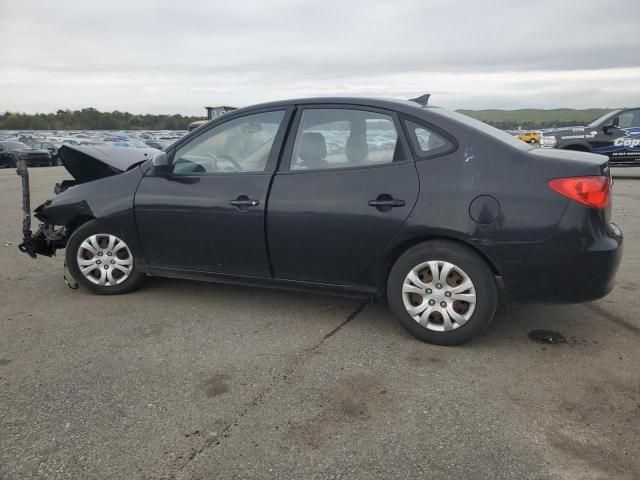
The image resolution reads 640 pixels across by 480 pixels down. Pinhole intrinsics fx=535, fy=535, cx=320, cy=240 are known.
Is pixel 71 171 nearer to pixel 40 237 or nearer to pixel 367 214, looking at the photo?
pixel 40 237

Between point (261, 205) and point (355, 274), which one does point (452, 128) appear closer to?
point (355, 274)

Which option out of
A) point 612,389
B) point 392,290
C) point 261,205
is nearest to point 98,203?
point 261,205

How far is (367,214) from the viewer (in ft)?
11.6

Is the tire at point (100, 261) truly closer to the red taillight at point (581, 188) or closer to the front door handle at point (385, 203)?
the front door handle at point (385, 203)

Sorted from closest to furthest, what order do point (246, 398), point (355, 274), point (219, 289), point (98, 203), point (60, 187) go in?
point (246, 398) → point (355, 274) → point (98, 203) → point (219, 289) → point (60, 187)

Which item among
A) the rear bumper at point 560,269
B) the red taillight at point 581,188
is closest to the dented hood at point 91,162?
the rear bumper at point 560,269

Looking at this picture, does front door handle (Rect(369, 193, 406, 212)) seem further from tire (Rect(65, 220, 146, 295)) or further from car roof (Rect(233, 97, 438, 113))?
tire (Rect(65, 220, 146, 295))

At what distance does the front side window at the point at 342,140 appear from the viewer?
3.64 meters

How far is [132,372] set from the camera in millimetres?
3207

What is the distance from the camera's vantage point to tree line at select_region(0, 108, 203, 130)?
9850 centimetres

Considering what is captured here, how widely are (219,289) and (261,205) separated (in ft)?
4.23

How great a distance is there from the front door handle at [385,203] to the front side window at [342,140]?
0.85ft

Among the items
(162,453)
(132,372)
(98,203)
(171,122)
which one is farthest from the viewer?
(171,122)

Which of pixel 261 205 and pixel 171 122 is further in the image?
pixel 171 122
